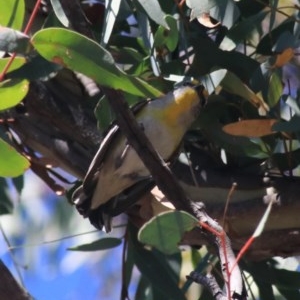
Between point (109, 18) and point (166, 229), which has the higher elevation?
point (109, 18)

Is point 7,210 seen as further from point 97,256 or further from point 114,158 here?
point 97,256

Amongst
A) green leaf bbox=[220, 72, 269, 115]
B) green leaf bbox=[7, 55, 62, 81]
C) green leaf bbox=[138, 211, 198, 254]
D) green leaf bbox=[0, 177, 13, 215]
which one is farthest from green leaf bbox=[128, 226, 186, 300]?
green leaf bbox=[138, 211, 198, 254]

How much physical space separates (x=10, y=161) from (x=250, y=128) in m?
0.30

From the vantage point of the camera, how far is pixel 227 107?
1345mm

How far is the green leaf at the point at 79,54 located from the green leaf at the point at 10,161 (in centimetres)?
14

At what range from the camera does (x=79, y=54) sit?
958mm

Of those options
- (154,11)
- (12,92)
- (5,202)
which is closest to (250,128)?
(154,11)

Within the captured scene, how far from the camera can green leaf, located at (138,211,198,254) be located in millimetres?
867

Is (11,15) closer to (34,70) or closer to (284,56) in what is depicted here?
(34,70)

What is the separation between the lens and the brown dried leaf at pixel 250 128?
1.20 metres

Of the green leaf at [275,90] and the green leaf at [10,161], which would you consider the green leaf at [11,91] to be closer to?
the green leaf at [10,161]

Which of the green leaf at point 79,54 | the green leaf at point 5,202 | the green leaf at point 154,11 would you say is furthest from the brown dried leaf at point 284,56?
the green leaf at point 5,202

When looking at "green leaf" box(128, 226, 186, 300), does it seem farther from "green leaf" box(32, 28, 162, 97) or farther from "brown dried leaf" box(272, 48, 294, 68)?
"green leaf" box(32, 28, 162, 97)

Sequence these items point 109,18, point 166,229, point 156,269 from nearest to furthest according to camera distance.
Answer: point 166,229
point 109,18
point 156,269
